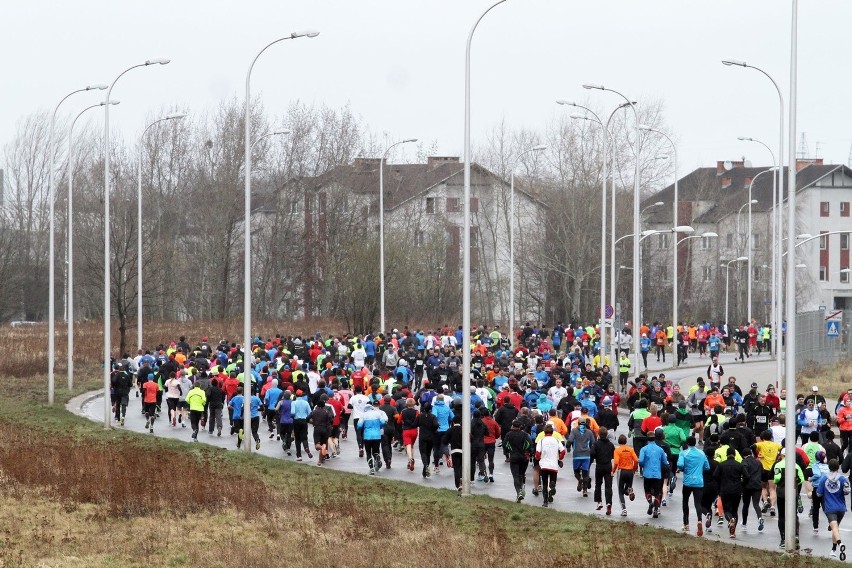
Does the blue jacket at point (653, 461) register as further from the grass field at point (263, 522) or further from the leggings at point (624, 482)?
the grass field at point (263, 522)

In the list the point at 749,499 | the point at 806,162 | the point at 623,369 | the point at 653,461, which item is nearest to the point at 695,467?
the point at 653,461

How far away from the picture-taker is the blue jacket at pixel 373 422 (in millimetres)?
24906

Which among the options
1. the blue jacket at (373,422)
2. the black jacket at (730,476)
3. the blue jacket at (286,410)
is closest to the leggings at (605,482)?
the black jacket at (730,476)

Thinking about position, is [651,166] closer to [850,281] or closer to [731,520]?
[850,281]


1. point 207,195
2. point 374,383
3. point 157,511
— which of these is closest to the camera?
point 157,511

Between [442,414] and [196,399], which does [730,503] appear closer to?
[442,414]

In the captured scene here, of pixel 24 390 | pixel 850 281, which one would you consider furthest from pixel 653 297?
pixel 24 390

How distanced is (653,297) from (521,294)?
1009cm

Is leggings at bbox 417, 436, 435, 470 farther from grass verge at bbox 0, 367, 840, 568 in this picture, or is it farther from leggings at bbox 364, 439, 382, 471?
grass verge at bbox 0, 367, 840, 568

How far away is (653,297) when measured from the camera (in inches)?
3386

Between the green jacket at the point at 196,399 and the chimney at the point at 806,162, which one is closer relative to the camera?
the green jacket at the point at 196,399

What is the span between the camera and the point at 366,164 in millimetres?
80125

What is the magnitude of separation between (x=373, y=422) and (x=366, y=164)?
2206 inches

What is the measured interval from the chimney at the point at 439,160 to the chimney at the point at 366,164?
8.86m
